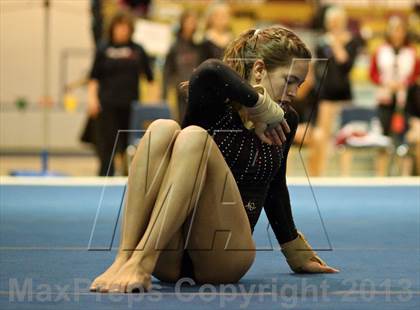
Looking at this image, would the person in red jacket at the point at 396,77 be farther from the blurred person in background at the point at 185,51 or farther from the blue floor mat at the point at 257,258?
the blue floor mat at the point at 257,258

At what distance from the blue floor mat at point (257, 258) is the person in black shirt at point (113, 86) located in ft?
6.35

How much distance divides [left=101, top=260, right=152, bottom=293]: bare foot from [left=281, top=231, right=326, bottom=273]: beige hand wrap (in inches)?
22.6

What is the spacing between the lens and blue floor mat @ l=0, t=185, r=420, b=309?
2537 millimetres

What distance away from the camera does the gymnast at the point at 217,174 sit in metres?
2.58

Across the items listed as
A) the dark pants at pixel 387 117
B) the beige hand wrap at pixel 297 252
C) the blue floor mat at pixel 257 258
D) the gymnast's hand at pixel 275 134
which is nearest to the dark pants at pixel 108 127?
the blue floor mat at pixel 257 258

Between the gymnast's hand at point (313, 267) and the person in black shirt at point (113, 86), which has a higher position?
the gymnast's hand at point (313, 267)

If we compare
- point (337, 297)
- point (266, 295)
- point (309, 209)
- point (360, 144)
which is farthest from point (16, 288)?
point (360, 144)

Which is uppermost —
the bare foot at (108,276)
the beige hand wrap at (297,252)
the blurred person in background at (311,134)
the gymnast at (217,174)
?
the gymnast at (217,174)

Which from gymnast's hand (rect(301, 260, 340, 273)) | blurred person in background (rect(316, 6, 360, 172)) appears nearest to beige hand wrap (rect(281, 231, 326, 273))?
gymnast's hand (rect(301, 260, 340, 273))

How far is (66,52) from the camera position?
10078 mm

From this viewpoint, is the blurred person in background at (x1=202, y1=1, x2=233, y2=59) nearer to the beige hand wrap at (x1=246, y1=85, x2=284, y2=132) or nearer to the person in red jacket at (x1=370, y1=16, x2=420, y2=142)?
the person in red jacket at (x1=370, y1=16, x2=420, y2=142)

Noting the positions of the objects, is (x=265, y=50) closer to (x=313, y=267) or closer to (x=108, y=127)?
(x=313, y=267)

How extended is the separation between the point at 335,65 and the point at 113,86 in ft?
5.57

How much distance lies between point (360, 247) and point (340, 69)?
14.2ft
